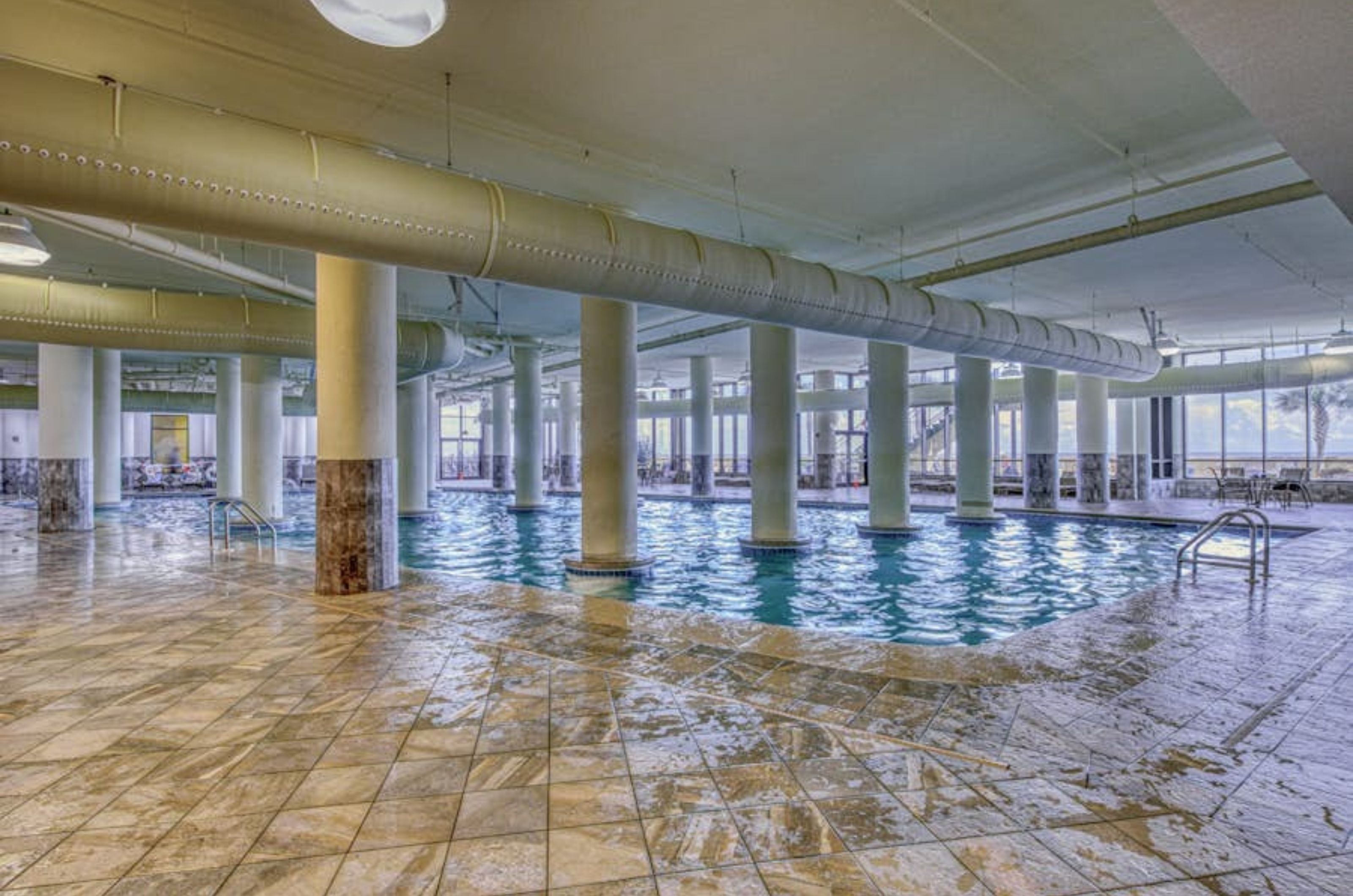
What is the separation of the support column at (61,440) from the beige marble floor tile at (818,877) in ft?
46.5

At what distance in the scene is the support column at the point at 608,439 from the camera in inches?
316

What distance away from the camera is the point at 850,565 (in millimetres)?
9398

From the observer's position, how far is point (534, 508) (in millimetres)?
16438

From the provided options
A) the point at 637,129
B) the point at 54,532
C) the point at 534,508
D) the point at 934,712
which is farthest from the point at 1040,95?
the point at 54,532

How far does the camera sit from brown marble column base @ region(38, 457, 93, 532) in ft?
38.4

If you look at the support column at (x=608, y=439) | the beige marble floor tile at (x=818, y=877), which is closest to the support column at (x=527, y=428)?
the support column at (x=608, y=439)

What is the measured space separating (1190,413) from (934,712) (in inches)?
913

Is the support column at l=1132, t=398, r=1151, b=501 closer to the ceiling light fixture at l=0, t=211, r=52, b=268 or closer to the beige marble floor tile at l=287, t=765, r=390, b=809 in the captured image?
the beige marble floor tile at l=287, t=765, r=390, b=809

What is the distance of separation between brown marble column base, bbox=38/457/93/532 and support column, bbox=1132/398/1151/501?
23673mm

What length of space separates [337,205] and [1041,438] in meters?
15.5

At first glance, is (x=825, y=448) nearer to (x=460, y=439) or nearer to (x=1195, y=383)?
(x=1195, y=383)

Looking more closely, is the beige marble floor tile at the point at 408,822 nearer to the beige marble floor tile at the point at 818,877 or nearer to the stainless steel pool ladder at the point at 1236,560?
the beige marble floor tile at the point at 818,877

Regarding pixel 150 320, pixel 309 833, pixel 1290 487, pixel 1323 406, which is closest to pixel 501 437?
pixel 150 320

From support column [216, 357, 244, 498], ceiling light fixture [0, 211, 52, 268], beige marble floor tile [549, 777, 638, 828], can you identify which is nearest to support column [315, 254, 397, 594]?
ceiling light fixture [0, 211, 52, 268]
